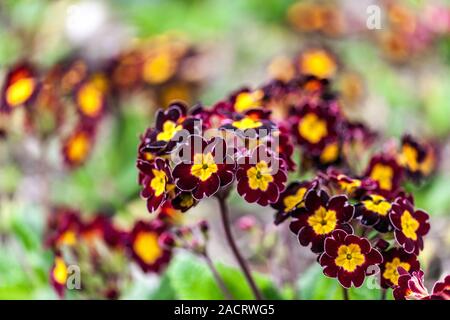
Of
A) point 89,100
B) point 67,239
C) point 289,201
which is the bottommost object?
point 289,201

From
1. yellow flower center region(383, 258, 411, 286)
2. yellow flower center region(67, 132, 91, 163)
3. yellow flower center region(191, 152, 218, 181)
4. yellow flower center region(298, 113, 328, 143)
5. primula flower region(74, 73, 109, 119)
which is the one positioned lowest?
yellow flower center region(383, 258, 411, 286)

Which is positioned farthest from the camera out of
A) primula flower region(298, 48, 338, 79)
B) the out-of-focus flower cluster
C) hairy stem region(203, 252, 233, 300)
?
primula flower region(298, 48, 338, 79)

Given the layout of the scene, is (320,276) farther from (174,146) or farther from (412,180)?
(174,146)

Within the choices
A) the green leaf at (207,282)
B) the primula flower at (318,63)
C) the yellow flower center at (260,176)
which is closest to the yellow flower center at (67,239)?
the green leaf at (207,282)

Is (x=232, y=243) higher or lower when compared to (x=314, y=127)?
lower

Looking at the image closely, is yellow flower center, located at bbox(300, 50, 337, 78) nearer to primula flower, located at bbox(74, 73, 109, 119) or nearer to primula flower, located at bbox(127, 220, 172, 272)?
primula flower, located at bbox(74, 73, 109, 119)

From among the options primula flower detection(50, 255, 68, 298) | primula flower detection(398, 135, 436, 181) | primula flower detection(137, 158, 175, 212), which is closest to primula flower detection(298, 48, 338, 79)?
primula flower detection(398, 135, 436, 181)

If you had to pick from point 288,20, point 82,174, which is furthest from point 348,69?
point 82,174

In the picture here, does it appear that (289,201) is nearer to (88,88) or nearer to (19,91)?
(19,91)

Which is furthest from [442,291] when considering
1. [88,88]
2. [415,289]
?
[88,88]
